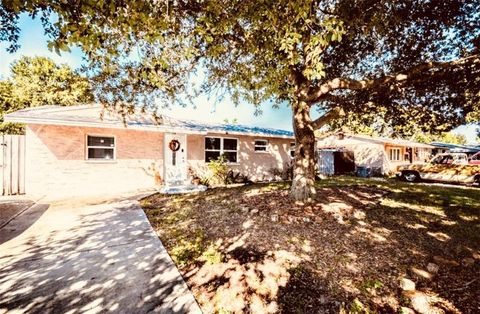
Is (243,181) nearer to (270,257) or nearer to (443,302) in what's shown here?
(270,257)

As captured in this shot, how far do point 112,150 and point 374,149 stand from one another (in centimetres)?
2210

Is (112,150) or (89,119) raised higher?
(89,119)

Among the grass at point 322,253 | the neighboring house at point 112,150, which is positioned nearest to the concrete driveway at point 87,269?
the grass at point 322,253

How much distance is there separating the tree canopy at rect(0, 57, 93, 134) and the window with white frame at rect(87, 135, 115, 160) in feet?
36.2

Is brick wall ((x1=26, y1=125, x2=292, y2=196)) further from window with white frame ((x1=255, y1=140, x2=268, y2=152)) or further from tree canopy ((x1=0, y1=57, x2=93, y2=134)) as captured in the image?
tree canopy ((x1=0, y1=57, x2=93, y2=134))

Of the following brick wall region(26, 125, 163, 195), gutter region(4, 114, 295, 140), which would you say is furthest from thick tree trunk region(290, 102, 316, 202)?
brick wall region(26, 125, 163, 195)

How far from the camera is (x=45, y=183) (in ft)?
35.2

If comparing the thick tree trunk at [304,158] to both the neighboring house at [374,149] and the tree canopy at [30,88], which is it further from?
the tree canopy at [30,88]

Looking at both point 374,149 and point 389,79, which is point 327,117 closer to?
point 389,79

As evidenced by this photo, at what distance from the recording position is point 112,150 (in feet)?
40.1

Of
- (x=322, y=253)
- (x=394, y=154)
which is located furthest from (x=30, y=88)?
(x=394, y=154)

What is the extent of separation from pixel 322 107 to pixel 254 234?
26.2 ft

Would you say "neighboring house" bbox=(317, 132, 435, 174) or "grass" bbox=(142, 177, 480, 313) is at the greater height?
"neighboring house" bbox=(317, 132, 435, 174)

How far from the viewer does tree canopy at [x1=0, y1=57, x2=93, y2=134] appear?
834 inches
